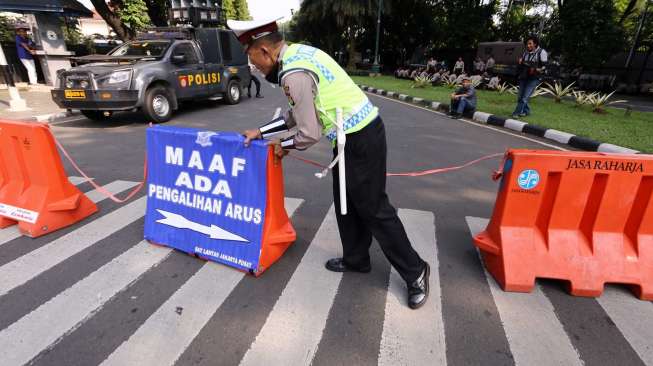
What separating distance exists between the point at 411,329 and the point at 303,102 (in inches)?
59.1

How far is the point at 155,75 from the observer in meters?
7.77

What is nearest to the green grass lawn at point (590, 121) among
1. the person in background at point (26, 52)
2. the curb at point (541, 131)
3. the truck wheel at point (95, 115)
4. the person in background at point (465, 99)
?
the curb at point (541, 131)

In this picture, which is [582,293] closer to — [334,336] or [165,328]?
[334,336]

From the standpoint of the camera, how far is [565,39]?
18.4m

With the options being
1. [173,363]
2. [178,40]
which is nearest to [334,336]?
[173,363]

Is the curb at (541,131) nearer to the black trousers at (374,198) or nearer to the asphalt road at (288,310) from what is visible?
the asphalt road at (288,310)

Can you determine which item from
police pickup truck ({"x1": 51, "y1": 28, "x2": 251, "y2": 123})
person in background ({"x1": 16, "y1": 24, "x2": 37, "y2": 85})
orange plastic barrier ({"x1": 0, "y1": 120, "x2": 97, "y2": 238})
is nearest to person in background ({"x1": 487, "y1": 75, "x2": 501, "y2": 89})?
police pickup truck ({"x1": 51, "y1": 28, "x2": 251, "y2": 123})

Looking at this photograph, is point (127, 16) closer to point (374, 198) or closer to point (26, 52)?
point (26, 52)

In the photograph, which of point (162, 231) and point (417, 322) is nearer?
point (417, 322)

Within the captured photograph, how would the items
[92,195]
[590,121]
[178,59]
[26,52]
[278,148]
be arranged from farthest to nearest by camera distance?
[26,52], [590,121], [178,59], [92,195], [278,148]

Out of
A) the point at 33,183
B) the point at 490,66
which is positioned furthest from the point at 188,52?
the point at 490,66

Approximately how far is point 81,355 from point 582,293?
10.5ft

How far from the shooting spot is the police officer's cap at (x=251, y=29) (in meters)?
1.96

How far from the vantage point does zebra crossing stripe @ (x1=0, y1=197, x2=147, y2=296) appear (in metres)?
2.63
